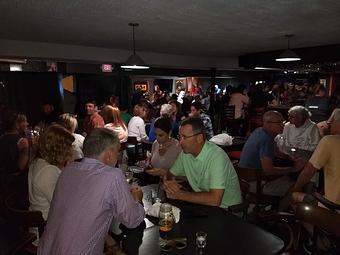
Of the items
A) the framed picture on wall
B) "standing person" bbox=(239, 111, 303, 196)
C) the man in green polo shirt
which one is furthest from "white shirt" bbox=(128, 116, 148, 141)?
the framed picture on wall

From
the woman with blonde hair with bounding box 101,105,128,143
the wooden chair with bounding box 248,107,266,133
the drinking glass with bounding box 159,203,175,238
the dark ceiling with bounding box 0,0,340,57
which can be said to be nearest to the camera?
the drinking glass with bounding box 159,203,175,238

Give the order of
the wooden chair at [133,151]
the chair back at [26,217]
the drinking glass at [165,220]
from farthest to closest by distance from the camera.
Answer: the wooden chair at [133,151]
the chair back at [26,217]
the drinking glass at [165,220]

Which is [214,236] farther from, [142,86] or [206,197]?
[142,86]

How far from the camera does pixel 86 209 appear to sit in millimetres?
1358

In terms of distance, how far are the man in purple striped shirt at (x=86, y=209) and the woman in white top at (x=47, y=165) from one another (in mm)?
545

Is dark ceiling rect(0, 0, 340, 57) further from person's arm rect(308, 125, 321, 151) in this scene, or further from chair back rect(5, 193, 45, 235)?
chair back rect(5, 193, 45, 235)

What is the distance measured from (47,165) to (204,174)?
1072mm

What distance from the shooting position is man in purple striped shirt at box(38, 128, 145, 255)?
134 cm

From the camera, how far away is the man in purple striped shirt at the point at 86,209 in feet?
4.40

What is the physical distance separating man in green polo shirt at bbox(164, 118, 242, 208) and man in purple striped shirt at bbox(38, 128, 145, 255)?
1.66 ft

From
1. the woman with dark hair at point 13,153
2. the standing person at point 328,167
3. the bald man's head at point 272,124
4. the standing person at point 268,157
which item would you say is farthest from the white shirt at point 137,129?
the standing person at point 328,167

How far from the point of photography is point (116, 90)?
343 inches

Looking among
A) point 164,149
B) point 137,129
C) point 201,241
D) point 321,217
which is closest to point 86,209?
point 201,241

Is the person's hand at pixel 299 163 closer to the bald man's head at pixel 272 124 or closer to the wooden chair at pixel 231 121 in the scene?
the bald man's head at pixel 272 124
